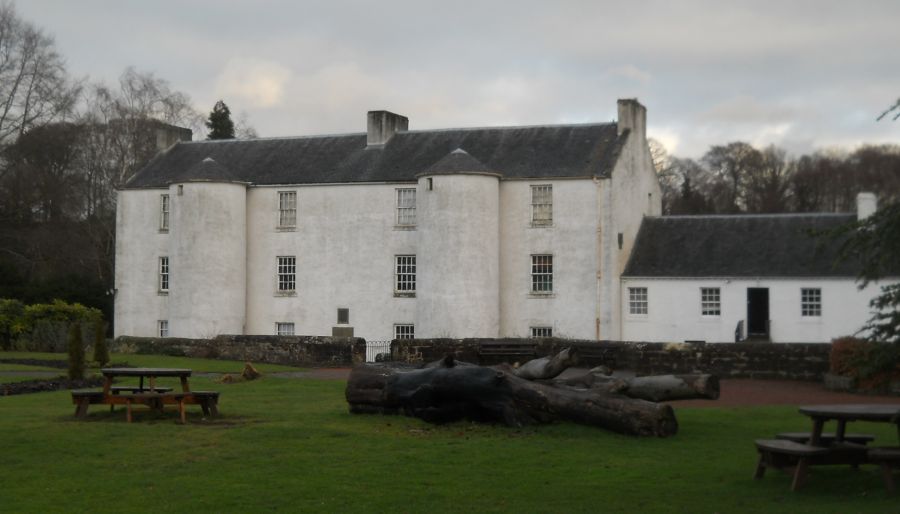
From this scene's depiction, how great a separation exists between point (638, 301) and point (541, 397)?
2798 centimetres

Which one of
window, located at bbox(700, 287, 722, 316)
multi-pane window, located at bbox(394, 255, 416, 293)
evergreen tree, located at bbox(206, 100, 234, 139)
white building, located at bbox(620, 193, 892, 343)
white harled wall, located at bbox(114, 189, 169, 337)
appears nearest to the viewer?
white building, located at bbox(620, 193, 892, 343)

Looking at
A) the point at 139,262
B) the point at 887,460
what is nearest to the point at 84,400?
the point at 887,460

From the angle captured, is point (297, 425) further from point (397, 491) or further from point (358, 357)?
point (358, 357)

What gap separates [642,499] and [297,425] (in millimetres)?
6966

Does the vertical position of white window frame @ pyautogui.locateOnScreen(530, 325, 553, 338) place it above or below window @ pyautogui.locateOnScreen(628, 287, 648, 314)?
below

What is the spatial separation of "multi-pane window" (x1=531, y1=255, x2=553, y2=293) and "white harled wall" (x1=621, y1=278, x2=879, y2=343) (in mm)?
2975

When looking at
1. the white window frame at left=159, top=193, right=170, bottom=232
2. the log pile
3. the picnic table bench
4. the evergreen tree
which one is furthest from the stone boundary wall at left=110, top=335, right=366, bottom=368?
the evergreen tree

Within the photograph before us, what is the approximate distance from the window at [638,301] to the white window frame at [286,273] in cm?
1424

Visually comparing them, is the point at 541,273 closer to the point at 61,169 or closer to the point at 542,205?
the point at 542,205

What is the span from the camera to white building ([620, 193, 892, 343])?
42531 mm

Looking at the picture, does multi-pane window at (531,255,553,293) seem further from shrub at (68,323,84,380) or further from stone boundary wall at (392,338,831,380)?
shrub at (68,323,84,380)

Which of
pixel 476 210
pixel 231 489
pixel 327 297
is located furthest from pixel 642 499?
pixel 327 297

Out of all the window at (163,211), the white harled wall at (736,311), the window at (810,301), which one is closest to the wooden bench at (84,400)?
the white harled wall at (736,311)

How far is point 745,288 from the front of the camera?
43.5m
